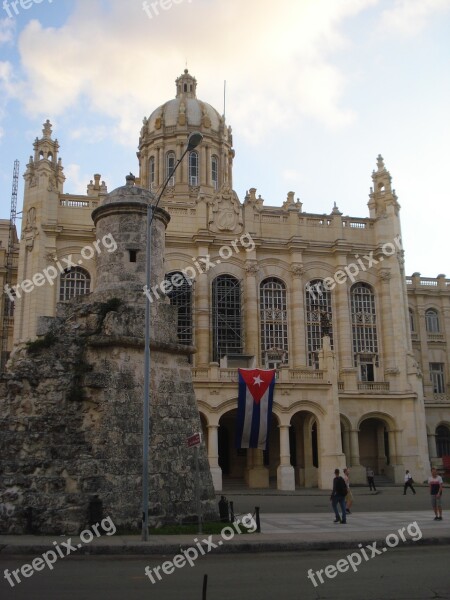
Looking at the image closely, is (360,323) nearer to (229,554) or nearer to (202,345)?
(202,345)

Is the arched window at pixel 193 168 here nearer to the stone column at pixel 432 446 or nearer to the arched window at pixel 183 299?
the arched window at pixel 183 299

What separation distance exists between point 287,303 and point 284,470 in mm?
12415

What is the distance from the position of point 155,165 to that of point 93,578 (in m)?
43.7

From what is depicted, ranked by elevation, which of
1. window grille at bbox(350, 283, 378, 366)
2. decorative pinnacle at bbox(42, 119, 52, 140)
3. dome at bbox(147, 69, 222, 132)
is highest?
dome at bbox(147, 69, 222, 132)

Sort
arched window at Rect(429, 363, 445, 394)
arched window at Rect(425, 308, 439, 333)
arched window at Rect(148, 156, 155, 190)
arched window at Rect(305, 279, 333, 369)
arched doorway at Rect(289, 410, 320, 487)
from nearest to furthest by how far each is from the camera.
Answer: arched doorway at Rect(289, 410, 320, 487)
arched window at Rect(305, 279, 333, 369)
arched window at Rect(148, 156, 155, 190)
arched window at Rect(429, 363, 445, 394)
arched window at Rect(425, 308, 439, 333)

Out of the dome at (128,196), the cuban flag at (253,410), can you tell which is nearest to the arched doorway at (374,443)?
the cuban flag at (253,410)

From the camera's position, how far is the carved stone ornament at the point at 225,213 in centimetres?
4206

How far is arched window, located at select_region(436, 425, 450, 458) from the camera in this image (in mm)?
49781

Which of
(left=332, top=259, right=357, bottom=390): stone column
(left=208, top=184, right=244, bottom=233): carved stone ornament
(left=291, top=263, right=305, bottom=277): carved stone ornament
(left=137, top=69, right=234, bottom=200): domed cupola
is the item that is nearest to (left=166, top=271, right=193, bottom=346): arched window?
(left=208, top=184, right=244, bottom=233): carved stone ornament

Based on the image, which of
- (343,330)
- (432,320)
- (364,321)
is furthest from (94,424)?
(432,320)

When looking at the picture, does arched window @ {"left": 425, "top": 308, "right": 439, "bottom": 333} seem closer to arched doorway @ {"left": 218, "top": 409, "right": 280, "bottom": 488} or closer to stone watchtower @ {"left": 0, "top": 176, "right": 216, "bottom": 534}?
arched doorway @ {"left": 218, "top": 409, "right": 280, "bottom": 488}

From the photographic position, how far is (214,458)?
32.8 meters

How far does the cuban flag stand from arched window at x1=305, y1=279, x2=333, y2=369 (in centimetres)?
1009

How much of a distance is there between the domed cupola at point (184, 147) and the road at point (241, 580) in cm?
3870
